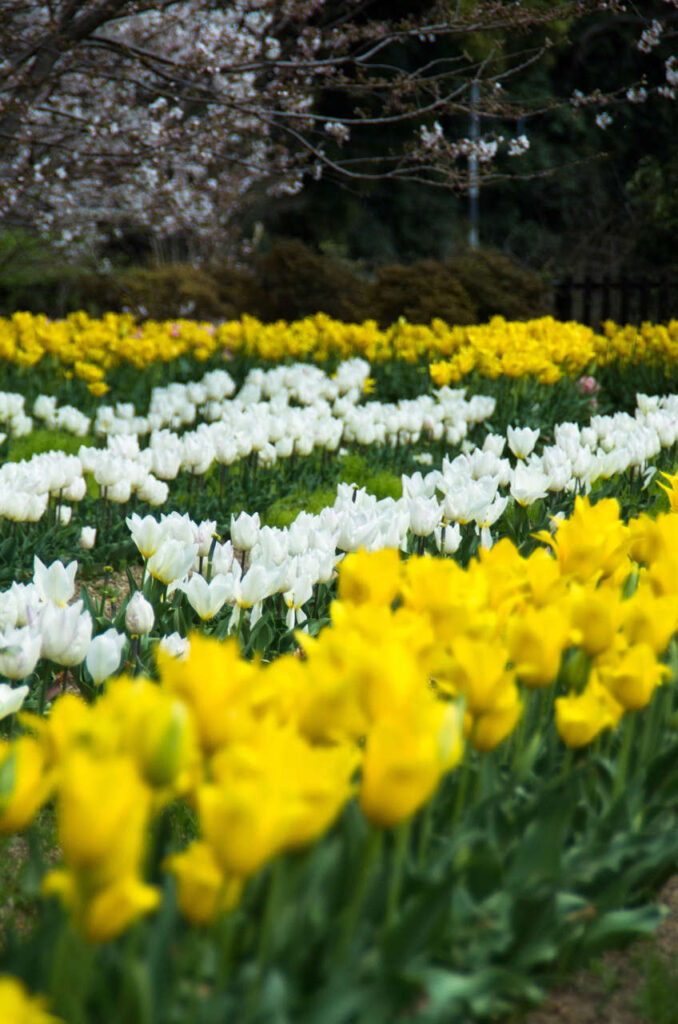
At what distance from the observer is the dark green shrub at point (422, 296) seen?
12539 millimetres

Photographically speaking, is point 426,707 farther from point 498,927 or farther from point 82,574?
point 82,574

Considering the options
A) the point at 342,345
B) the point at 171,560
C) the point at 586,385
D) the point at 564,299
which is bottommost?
the point at 171,560

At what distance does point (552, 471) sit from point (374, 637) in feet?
8.51

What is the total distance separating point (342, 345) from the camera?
29.2ft

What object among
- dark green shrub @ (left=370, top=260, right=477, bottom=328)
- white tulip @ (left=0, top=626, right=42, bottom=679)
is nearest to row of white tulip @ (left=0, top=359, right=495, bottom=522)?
white tulip @ (left=0, top=626, right=42, bottom=679)

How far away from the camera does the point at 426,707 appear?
1.21m

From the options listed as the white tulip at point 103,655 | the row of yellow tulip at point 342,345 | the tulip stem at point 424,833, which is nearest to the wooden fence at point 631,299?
the row of yellow tulip at point 342,345

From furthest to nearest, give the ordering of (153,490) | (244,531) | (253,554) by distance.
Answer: (153,490)
(244,531)
(253,554)

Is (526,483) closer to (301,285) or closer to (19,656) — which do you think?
(19,656)

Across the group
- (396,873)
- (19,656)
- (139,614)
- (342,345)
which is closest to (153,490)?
(139,614)

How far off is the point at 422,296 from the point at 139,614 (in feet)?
34.3

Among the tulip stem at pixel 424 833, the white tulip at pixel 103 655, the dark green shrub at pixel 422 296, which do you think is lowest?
the tulip stem at pixel 424 833

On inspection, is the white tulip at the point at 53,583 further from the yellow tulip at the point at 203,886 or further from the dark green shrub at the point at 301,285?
the dark green shrub at the point at 301,285

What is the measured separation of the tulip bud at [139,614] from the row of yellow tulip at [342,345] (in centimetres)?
424
